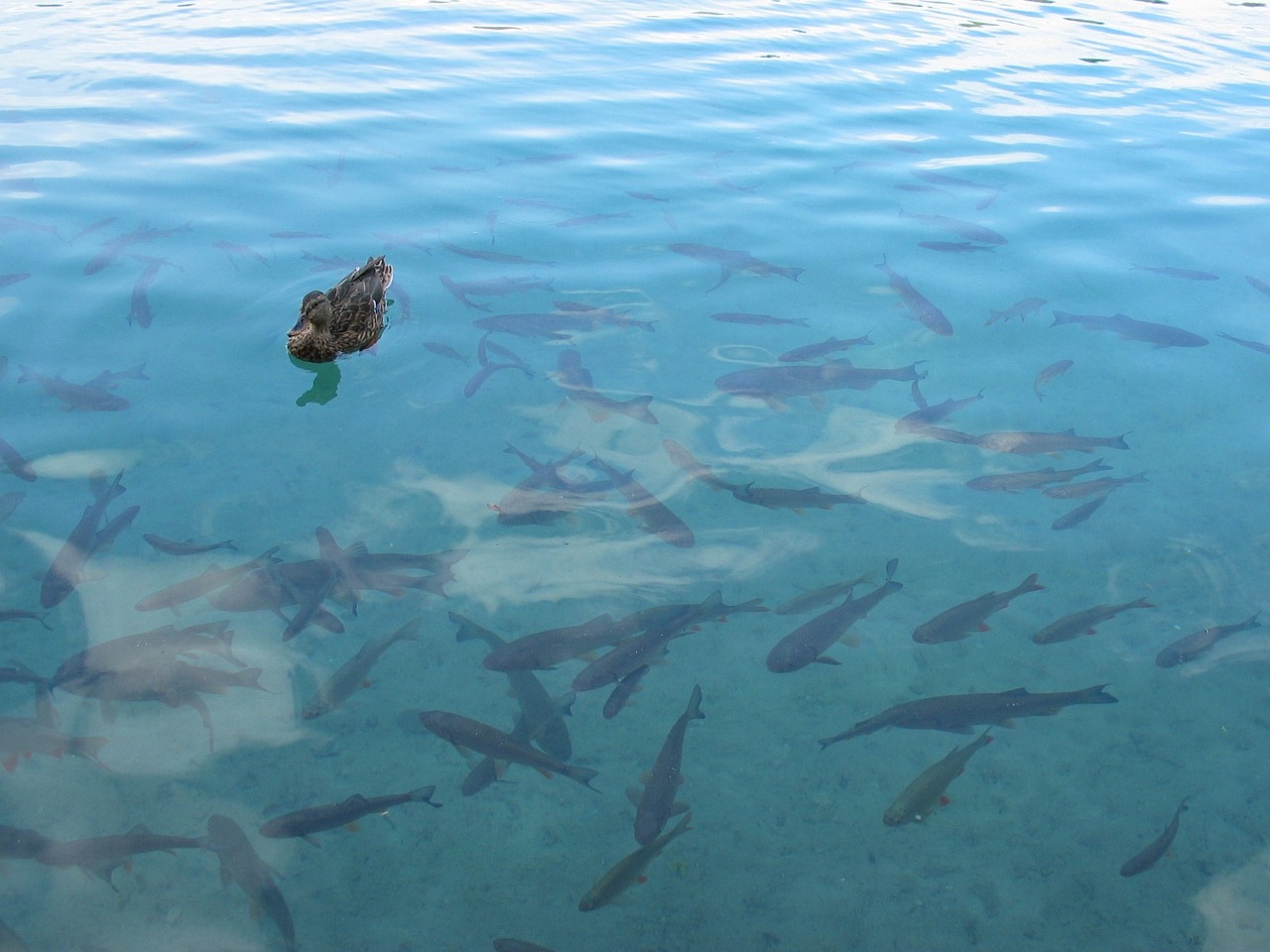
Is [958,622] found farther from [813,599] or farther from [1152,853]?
[1152,853]

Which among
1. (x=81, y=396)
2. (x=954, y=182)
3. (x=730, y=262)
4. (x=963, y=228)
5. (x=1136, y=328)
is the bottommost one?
(x=81, y=396)

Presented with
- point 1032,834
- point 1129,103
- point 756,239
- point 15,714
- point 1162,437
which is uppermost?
point 1129,103

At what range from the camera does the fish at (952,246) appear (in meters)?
9.00

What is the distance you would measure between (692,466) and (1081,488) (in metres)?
2.67

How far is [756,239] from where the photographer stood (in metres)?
9.26

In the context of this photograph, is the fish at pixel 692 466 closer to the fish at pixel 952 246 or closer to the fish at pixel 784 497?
the fish at pixel 784 497

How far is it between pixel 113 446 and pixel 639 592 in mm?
3803

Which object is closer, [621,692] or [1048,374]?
[621,692]

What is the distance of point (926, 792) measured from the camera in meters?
4.34

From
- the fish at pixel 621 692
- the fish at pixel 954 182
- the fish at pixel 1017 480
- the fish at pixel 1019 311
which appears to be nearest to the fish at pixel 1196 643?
the fish at pixel 1017 480

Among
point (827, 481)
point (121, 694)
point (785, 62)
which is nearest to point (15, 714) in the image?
point (121, 694)

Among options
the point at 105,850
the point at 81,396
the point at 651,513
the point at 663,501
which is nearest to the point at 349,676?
the point at 105,850

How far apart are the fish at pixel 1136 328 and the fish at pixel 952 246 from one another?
4.79 ft

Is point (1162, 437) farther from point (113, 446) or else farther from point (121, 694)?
point (113, 446)
